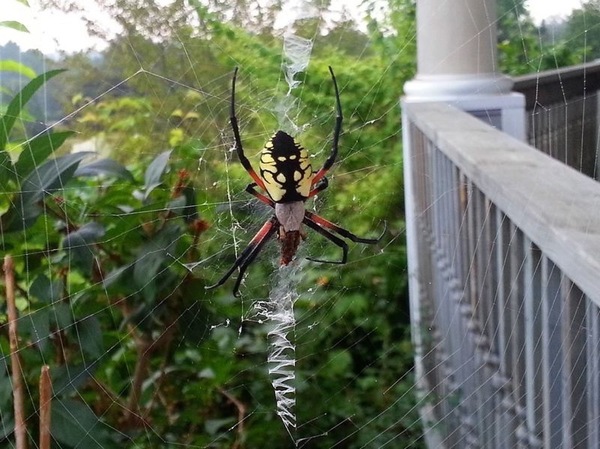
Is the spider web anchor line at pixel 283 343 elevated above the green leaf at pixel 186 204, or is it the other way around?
the green leaf at pixel 186 204

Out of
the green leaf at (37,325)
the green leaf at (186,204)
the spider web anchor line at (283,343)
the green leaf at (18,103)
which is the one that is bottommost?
the spider web anchor line at (283,343)

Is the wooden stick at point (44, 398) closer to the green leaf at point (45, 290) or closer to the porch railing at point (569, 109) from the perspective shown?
the green leaf at point (45, 290)

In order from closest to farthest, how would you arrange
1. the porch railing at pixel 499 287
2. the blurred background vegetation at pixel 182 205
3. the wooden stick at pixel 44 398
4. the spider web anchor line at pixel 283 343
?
the porch railing at pixel 499 287, the wooden stick at pixel 44 398, the blurred background vegetation at pixel 182 205, the spider web anchor line at pixel 283 343

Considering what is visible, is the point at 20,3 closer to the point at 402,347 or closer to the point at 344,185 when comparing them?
the point at 344,185

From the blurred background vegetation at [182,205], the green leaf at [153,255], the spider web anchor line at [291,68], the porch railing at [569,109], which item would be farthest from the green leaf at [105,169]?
the porch railing at [569,109]

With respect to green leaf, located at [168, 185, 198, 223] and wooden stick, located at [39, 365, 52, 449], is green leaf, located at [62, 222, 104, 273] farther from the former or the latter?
wooden stick, located at [39, 365, 52, 449]

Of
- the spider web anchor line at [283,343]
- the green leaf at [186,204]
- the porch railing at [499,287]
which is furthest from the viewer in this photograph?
the spider web anchor line at [283,343]
